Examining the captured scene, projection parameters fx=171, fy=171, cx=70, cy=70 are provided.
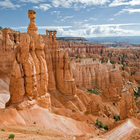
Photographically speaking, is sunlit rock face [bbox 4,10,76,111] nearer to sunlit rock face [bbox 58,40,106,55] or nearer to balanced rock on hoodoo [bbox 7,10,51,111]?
balanced rock on hoodoo [bbox 7,10,51,111]

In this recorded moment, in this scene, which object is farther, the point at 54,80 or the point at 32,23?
the point at 54,80

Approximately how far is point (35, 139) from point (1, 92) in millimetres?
15706

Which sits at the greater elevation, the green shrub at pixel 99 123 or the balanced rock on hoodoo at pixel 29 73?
the balanced rock on hoodoo at pixel 29 73

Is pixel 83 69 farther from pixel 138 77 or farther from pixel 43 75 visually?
pixel 138 77

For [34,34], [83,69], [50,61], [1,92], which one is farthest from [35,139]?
[83,69]

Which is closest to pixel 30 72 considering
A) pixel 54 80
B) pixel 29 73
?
pixel 29 73

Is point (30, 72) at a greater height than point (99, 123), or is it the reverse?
point (30, 72)

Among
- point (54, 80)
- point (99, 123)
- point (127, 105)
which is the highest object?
point (54, 80)

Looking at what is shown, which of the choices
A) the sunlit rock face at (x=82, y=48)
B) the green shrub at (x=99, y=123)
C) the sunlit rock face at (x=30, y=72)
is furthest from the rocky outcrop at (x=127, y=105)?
the sunlit rock face at (x=82, y=48)

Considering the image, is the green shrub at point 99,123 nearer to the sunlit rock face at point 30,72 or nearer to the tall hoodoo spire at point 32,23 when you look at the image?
the sunlit rock face at point 30,72

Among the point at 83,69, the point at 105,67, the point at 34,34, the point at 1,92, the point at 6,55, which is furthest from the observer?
the point at 105,67

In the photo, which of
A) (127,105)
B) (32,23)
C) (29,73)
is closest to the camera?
(29,73)

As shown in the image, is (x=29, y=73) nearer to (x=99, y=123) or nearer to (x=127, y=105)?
(x=99, y=123)

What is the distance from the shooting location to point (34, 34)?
1706 centimetres
